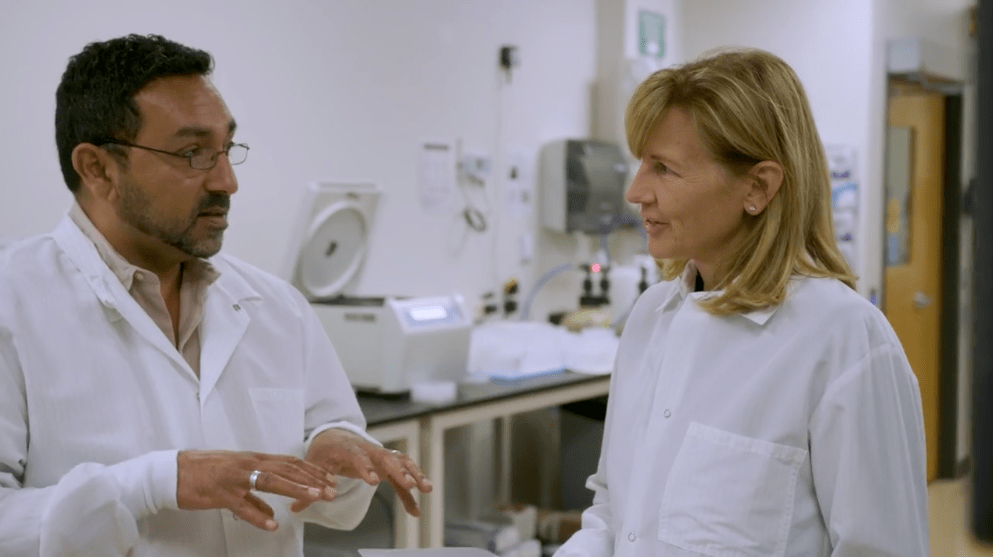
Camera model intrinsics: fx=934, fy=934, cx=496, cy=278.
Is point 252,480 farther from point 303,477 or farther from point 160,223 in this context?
point 160,223

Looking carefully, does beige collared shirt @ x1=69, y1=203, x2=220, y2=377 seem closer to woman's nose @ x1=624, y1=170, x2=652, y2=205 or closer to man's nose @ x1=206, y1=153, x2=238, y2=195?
man's nose @ x1=206, y1=153, x2=238, y2=195

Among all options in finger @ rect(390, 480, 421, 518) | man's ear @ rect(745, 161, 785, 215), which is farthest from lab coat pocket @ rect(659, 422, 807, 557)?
finger @ rect(390, 480, 421, 518)

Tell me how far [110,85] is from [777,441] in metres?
1.17

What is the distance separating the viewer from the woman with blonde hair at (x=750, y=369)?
115 centimetres

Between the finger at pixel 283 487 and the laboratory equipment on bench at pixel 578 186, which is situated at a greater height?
the laboratory equipment on bench at pixel 578 186

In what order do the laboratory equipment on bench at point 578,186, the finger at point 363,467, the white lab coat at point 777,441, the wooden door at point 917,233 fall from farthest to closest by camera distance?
the wooden door at point 917,233 → the laboratory equipment on bench at point 578,186 → the finger at point 363,467 → the white lab coat at point 777,441

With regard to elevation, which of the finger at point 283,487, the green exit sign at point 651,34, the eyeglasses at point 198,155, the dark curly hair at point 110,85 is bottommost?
the finger at point 283,487

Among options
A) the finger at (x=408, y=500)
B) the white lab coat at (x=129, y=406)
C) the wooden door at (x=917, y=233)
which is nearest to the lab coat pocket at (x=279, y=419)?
the white lab coat at (x=129, y=406)

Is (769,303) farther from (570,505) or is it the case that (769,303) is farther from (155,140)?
(570,505)

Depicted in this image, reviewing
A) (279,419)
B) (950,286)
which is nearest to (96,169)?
(279,419)

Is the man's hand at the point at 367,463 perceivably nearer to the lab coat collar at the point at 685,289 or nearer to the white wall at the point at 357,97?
the lab coat collar at the point at 685,289

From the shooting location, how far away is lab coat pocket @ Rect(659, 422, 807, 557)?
1193 mm

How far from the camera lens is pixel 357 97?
343cm

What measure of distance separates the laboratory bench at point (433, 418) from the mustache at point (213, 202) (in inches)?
34.9
